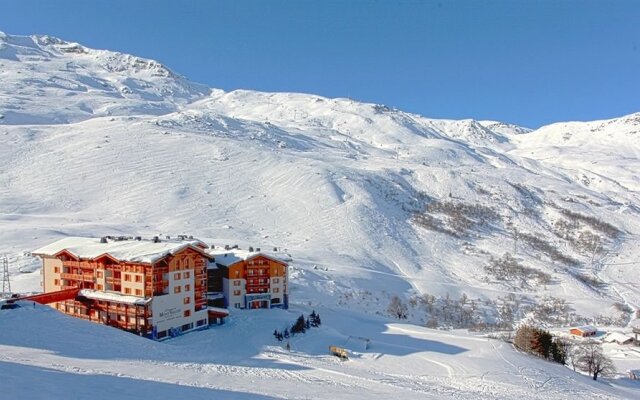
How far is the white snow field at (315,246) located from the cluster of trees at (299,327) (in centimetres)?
86

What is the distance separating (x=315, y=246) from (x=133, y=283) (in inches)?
1508

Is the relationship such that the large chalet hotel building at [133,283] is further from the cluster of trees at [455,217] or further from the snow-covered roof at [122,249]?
the cluster of trees at [455,217]

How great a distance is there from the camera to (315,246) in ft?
233

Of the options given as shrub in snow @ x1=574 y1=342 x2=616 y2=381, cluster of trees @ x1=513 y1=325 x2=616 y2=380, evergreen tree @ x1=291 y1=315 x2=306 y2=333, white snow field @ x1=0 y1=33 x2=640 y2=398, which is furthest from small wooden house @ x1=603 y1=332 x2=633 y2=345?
evergreen tree @ x1=291 y1=315 x2=306 y2=333

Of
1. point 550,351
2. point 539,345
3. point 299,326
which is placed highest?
point 299,326

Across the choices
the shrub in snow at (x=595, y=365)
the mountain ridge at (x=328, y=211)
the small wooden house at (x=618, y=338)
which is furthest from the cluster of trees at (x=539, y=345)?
the mountain ridge at (x=328, y=211)

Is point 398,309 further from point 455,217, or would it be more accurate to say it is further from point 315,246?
point 455,217

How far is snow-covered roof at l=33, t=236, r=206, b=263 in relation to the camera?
113 ft

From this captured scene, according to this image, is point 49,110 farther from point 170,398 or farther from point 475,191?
point 170,398

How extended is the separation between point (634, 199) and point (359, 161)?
85971 millimetres

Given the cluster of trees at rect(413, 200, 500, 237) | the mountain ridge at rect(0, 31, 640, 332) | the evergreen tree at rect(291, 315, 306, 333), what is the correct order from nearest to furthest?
the evergreen tree at rect(291, 315, 306, 333), the mountain ridge at rect(0, 31, 640, 332), the cluster of trees at rect(413, 200, 500, 237)

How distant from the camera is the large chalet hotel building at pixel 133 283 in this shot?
34.0 meters

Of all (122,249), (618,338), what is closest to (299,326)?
(122,249)

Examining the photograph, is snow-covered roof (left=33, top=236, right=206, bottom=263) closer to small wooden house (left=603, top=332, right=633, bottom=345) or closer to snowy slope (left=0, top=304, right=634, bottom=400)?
snowy slope (left=0, top=304, right=634, bottom=400)
